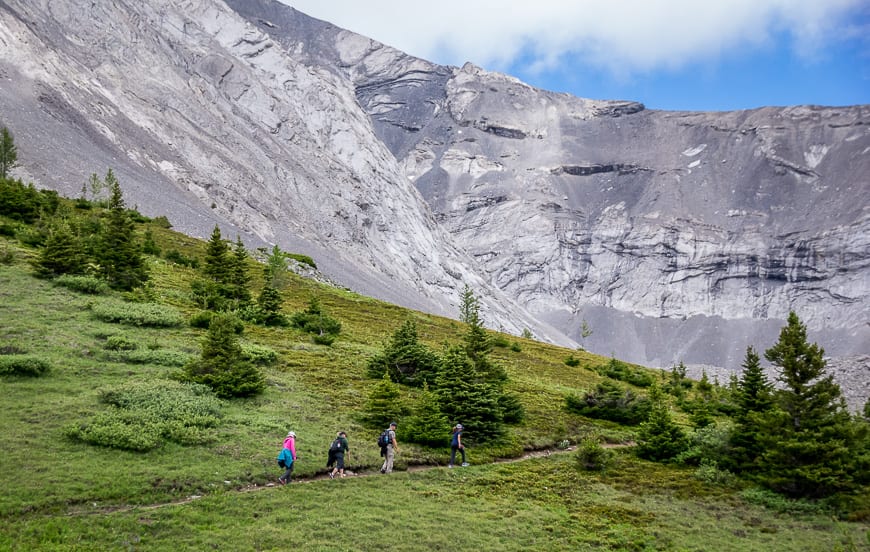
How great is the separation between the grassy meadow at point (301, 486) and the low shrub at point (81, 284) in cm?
402

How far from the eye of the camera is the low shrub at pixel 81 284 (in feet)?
130

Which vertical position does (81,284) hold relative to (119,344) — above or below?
above

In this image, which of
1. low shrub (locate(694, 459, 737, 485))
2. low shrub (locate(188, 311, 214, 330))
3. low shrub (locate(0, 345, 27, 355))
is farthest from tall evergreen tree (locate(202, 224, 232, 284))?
low shrub (locate(694, 459, 737, 485))

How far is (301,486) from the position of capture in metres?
20.9

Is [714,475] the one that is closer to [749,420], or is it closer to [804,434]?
[749,420]

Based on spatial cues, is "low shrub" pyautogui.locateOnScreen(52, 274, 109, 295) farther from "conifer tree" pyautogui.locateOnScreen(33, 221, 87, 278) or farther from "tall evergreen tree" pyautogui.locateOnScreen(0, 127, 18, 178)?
"tall evergreen tree" pyautogui.locateOnScreen(0, 127, 18, 178)

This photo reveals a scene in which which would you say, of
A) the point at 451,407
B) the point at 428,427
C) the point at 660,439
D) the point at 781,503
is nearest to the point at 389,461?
the point at 428,427

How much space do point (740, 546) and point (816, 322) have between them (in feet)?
660

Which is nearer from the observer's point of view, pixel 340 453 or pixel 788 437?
pixel 340 453

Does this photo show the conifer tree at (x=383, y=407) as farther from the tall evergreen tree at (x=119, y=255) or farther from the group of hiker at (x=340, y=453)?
the tall evergreen tree at (x=119, y=255)

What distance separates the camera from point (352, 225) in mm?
139625

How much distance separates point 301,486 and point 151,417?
6535mm

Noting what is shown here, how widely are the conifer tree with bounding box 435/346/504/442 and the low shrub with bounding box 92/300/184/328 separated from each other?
17.9 meters

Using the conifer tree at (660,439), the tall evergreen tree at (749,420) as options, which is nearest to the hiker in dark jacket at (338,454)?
the conifer tree at (660,439)
